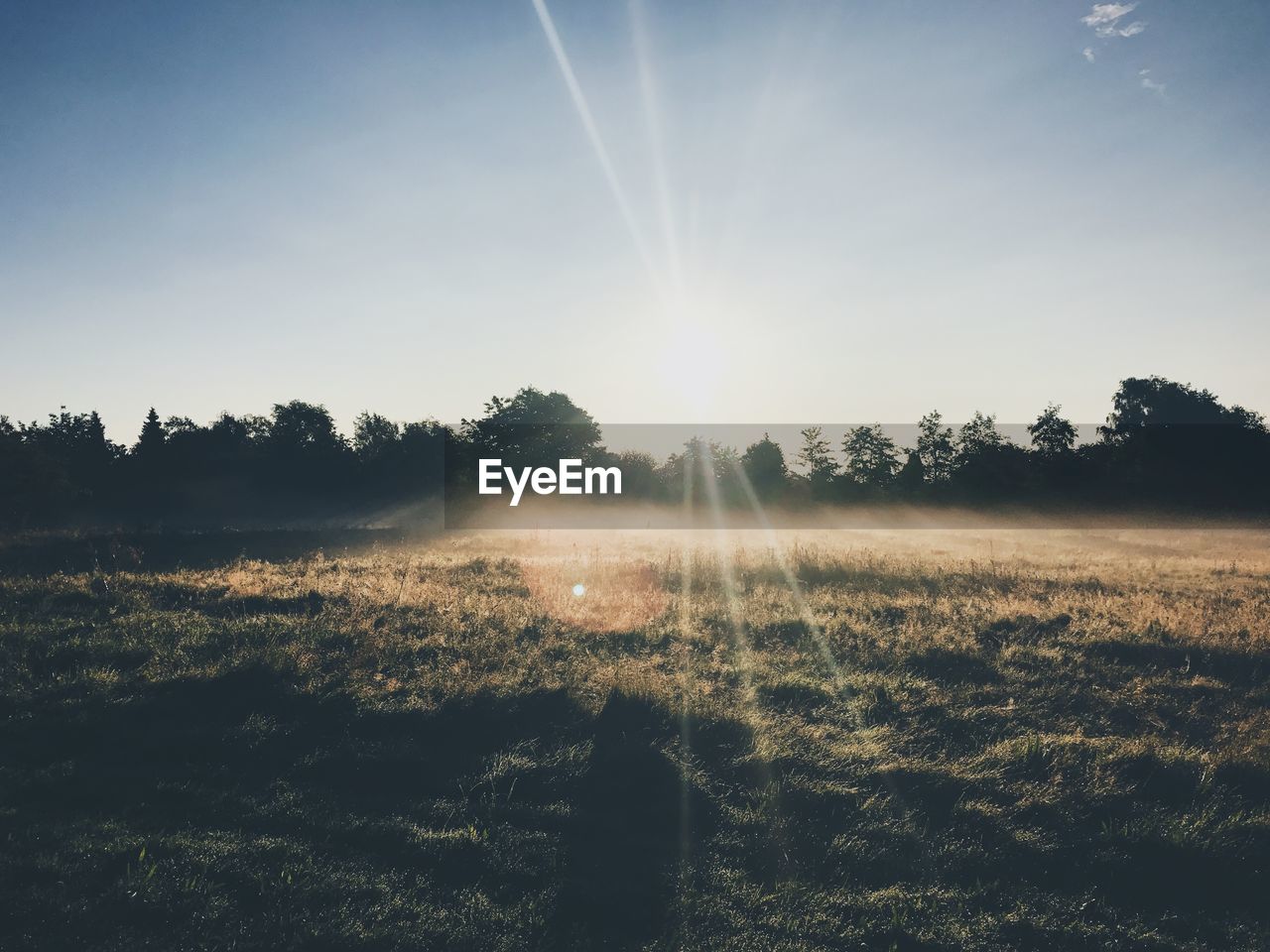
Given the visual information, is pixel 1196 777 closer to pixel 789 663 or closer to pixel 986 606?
pixel 789 663

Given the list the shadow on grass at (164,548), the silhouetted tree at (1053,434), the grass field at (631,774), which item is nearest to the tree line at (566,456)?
the silhouetted tree at (1053,434)

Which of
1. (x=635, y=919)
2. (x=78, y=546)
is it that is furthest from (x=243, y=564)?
(x=635, y=919)

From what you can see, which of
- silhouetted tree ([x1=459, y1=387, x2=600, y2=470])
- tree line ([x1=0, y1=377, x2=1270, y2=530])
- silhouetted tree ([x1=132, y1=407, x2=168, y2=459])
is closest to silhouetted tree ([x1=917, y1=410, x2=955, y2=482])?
tree line ([x1=0, y1=377, x2=1270, y2=530])

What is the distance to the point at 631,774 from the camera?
6785 mm

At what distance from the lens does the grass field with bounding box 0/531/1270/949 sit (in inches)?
183

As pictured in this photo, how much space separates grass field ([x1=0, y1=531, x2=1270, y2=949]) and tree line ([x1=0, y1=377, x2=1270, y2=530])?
4759cm

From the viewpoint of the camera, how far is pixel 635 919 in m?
4.68

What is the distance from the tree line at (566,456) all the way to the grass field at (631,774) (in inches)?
1874

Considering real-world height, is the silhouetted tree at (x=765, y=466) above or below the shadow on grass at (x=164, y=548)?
above

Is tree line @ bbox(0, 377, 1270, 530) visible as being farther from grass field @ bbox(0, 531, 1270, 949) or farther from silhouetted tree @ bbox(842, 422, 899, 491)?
grass field @ bbox(0, 531, 1270, 949)

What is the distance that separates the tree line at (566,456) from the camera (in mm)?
49753

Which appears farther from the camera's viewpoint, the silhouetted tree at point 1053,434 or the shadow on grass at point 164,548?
the silhouetted tree at point 1053,434

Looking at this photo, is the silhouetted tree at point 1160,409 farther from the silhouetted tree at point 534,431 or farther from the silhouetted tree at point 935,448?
the silhouetted tree at point 534,431

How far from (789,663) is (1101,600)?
296 inches
